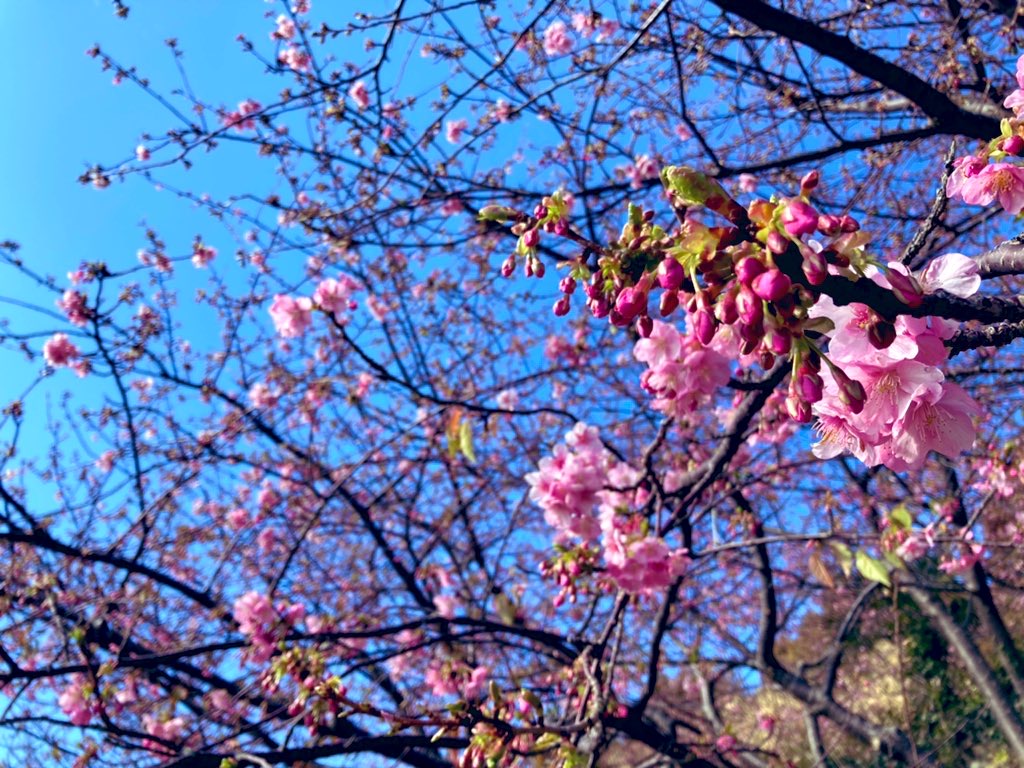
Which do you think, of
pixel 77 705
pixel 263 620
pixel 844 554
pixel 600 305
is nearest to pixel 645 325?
pixel 600 305

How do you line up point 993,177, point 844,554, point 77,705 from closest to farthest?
point 993,177 → point 844,554 → point 77,705

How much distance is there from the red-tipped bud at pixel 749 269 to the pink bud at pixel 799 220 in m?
0.05

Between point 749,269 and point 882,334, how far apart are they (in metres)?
0.21

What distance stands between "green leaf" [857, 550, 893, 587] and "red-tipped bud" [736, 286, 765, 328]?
8.71 ft

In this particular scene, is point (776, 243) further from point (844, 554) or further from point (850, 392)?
point (844, 554)

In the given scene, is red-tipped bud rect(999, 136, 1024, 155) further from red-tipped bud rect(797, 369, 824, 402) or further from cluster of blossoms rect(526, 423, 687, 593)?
cluster of blossoms rect(526, 423, 687, 593)

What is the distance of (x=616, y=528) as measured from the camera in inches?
106

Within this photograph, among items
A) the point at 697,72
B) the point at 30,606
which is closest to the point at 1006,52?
the point at 697,72

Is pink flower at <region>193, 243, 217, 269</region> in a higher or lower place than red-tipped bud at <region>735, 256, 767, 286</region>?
higher

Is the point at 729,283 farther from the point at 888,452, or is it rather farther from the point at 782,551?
the point at 782,551

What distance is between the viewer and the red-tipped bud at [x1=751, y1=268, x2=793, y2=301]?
0.78 meters

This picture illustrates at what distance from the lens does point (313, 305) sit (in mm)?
3334

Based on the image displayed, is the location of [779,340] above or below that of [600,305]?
below

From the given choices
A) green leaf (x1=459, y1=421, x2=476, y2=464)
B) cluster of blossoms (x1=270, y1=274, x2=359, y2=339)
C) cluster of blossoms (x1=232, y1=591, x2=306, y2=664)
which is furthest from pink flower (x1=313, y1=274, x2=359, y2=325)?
cluster of blossoms (x1=232, y1=591, x2=306, y2=664)
